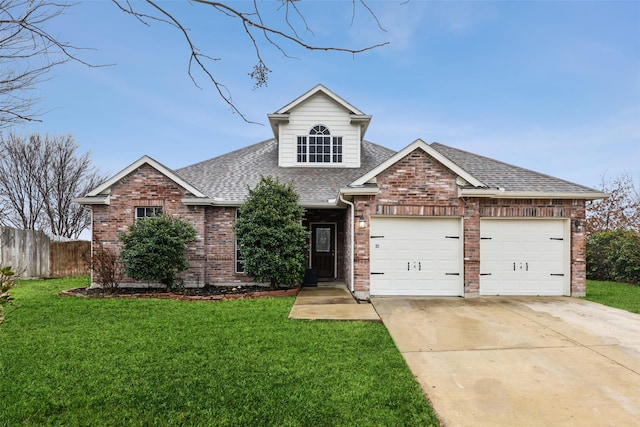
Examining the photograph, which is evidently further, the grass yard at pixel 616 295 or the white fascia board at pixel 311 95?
the white fascia board at pixel 311 95

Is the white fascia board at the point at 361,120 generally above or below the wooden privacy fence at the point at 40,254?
above

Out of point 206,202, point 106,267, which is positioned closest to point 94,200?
point 106,267

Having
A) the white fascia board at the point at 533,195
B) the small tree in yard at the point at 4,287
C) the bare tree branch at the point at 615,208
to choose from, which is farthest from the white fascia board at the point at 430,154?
the bare tree branch at the point at 615,208

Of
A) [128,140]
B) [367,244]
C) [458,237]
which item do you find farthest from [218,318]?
[128,140]

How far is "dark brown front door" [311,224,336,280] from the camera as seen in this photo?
1340 centimetres

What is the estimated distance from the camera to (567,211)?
1018 cm

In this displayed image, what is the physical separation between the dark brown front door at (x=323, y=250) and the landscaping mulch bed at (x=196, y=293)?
2539 millimetres

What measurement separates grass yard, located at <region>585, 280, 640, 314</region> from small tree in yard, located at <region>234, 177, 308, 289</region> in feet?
27.8

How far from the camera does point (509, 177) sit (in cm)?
1091

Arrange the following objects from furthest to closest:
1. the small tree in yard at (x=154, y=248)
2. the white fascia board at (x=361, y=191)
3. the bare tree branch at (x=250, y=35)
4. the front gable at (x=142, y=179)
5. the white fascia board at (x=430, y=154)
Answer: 1. the front gable at (x=142, y=179)
2. the small tree in yard at (x=154, y=248)
3. the white fascia board at (x=430, y=154)
4. the white fascia board at (x=361, y=191)
5. the bare tree branch at (x=250, y=35)

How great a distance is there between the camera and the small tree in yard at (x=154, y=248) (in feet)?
32.9

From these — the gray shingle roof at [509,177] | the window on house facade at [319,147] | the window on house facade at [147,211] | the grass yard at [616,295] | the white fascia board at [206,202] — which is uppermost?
the window on house facade at [319,147]

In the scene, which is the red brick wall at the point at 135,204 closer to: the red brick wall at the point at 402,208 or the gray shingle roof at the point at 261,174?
the red brick wall at the point at 402,208

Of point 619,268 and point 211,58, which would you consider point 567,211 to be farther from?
point 211,58
